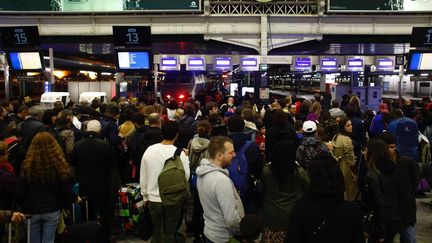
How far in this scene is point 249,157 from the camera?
185 inches

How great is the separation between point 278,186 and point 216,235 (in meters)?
0.71

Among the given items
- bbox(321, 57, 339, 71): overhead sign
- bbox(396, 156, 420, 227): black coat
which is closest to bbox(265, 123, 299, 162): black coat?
bbox(396, 156, 420, 227): black coat

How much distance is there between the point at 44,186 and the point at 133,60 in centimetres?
766

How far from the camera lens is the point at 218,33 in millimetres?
13305

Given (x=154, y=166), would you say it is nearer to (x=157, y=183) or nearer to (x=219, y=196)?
(x=157, y=183)

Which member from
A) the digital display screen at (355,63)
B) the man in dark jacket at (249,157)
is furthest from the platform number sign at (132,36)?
the digital display screen at (355,63)

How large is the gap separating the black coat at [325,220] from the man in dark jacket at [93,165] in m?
3.27

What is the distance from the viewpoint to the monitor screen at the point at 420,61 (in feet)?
40.9

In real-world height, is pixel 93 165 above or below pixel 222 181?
below

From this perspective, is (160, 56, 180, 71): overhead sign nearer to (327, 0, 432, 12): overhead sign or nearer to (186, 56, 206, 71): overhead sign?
(186, 56, 206, 71): overhead sign

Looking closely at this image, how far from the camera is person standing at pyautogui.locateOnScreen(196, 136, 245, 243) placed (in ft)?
10.9

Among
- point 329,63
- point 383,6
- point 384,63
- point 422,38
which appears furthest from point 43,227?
point 384,63

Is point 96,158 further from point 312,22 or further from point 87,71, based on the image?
point 87,71

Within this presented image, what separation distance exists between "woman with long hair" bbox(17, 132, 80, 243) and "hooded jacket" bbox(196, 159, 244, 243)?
1.54m
